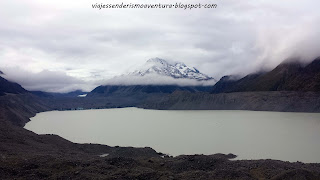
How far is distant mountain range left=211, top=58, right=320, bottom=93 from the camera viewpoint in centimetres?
12975

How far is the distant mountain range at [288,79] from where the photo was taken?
12975 cm

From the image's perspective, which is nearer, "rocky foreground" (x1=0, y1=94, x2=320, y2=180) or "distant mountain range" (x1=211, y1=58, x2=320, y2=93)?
"rocky foreground" (x1=0, y1=94, x2=320, y2=180)

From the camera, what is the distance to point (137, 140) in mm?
49781

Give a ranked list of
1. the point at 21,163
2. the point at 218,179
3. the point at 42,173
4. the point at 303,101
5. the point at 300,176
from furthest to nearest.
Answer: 1. the point at 303,101
2. the point at 21,163
3. the point at 42,173
4. the point at 218,179
5. the point at 300,176

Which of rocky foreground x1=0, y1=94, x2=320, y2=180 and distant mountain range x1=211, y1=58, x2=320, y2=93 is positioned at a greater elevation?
distant mountain range x1=211, y1=58, x2=320, y2=93

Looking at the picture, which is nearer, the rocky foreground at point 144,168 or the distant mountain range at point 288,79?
the rocky foreground at point 144,168

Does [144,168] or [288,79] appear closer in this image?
[144,168]

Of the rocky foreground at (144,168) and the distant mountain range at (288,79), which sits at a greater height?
the distant mountain range at (288,79)

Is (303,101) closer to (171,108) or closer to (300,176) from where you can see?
(171,108)

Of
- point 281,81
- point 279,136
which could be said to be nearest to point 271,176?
point 279,136

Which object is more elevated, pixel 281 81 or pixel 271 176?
pixel 281 81

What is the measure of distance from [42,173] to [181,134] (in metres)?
33.7

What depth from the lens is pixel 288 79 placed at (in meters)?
144

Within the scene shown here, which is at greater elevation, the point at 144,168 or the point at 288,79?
the point at 288,79
